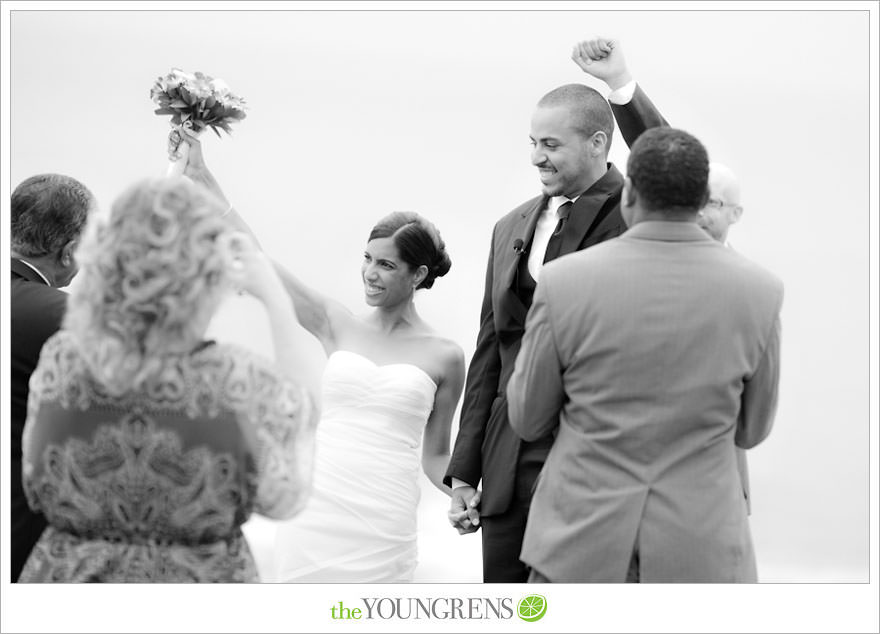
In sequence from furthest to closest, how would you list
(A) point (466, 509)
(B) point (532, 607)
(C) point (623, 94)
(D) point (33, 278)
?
(A) point (466, 509)
(C) point (623, 94)
(D) point (33, 278)
(B) point (532, 607)

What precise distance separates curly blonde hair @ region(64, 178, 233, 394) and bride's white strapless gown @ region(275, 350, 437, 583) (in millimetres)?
1748

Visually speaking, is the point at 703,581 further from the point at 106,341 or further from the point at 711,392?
the point at 106,341

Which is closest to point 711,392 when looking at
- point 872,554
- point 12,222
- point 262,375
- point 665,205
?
point 665,205

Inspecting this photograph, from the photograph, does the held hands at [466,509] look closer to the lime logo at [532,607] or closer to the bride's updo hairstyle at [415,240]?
the lime logo at [532,607]

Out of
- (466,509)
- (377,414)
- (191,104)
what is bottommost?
(466,509)

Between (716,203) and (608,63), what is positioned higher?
(608,63)

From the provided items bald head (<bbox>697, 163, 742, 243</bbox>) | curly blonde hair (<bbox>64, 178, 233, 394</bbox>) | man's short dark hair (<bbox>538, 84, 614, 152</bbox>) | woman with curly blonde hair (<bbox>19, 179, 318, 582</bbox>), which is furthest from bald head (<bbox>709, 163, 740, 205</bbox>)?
curly blonde hair (<bbox>64, 178, 233, 394</bbox>)

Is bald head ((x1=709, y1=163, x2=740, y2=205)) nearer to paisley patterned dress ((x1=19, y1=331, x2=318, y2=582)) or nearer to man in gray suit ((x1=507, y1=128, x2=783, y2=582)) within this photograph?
man in gray suit ((x1=507, y1=128, x2=783, y2=582))

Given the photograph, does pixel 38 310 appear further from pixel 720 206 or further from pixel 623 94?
pixel 720 206

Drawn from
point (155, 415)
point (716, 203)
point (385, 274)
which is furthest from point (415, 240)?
point (155, 415)

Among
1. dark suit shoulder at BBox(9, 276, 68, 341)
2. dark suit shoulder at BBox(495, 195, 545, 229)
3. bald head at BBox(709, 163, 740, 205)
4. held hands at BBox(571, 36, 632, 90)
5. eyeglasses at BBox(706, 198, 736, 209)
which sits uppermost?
held hands at BBox(571, 36, 632, 90)

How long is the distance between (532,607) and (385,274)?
159 centimetres

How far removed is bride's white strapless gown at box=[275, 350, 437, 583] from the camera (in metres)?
4.10

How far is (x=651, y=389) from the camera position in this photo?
2664mm
